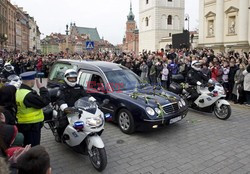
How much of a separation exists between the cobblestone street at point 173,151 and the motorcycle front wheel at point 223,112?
27cm

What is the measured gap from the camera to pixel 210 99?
8.39 meters

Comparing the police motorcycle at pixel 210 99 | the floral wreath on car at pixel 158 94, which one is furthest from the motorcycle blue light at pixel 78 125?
the police motorcycle at pixel 210 99

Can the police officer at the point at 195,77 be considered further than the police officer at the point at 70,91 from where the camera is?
Yes

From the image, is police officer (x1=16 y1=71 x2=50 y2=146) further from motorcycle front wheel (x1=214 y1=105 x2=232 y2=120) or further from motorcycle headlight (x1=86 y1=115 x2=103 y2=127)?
motorcycle front wheel (x1=214 y1=105 x2=232 y2=120)

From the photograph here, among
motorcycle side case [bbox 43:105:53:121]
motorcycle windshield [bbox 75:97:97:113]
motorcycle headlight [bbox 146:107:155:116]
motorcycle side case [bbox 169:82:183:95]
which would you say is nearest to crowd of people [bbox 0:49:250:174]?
motorcycle side case [bbox 169:82:183:95]

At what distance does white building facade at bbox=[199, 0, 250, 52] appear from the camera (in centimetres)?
3319

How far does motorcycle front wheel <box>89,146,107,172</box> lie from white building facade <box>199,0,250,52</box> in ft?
102

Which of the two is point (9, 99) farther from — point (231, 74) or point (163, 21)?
point (163, 21)

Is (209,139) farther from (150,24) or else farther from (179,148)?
(150,24)

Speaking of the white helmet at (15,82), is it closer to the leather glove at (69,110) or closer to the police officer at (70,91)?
the police officer at (70,91)

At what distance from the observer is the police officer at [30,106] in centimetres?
429

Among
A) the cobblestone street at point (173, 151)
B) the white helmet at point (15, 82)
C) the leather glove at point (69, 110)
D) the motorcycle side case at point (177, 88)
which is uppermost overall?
the white helmet at point (15, 82)

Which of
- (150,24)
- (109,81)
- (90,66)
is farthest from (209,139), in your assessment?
(150,24)

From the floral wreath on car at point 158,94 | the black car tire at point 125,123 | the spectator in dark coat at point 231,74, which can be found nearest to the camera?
the floral wreath on car at point 158,94
